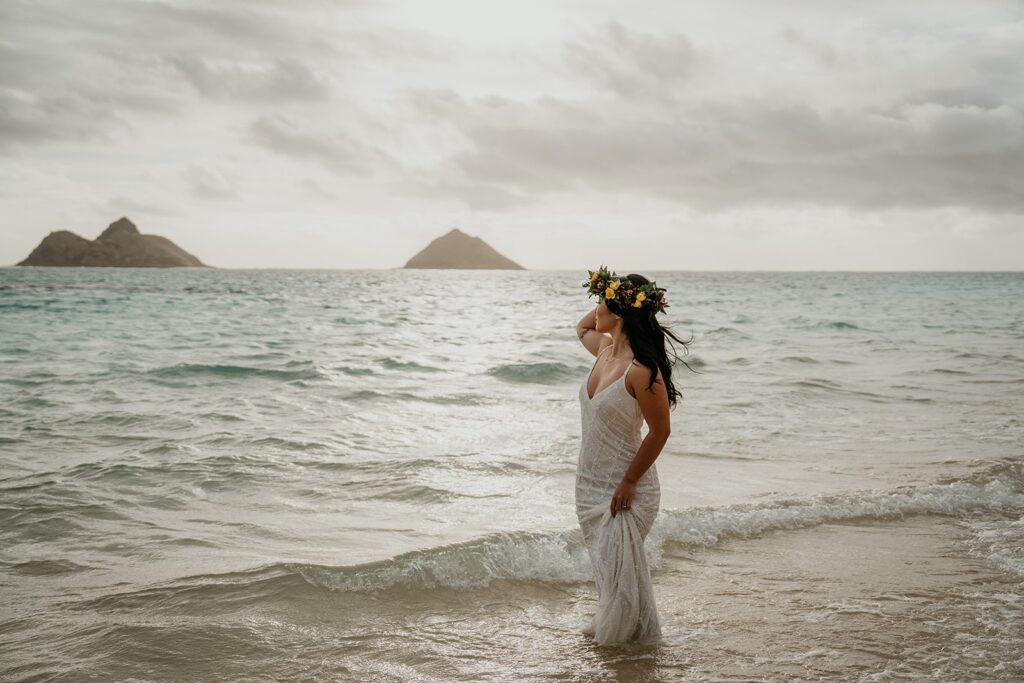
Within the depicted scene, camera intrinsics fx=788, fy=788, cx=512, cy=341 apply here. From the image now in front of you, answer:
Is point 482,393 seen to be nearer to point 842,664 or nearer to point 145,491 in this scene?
point 145,491

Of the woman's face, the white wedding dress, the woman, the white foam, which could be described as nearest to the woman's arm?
the woman

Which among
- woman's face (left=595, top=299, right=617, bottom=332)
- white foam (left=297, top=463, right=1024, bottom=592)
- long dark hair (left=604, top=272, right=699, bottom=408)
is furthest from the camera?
white foam (left=297, top=463, right=1024, bottom=592)

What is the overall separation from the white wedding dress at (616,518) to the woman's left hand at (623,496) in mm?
41

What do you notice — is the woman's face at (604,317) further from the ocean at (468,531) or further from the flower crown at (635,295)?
the ocean at (468,531)

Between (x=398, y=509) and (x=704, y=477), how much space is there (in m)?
3.78

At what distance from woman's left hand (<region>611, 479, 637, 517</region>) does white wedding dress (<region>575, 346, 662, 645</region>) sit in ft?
0.13

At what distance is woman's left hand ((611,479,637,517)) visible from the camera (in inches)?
191

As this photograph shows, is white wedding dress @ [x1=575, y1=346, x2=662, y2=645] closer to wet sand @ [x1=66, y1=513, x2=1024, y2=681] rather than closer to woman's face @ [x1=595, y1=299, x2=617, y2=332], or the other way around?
wet sand @ [x1=66, y1=513, x2=1024, y2=681]

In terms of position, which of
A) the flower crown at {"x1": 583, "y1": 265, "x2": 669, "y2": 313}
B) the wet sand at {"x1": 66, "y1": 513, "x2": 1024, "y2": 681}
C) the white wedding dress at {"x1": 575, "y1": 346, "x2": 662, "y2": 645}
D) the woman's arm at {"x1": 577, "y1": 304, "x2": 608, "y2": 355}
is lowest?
the wet sand at {"x1": 66, "y1": 513, "x2": 1024, "y2": 681}

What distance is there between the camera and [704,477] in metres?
9.63

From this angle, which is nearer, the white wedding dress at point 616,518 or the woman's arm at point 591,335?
the white wedding dress at point 616,518

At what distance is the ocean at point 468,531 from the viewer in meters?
5.09

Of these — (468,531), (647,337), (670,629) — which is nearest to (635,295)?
(647,337)

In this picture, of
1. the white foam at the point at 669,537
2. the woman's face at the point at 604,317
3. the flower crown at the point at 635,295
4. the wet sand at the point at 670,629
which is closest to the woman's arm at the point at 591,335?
the woman's face at the point at 604,317
